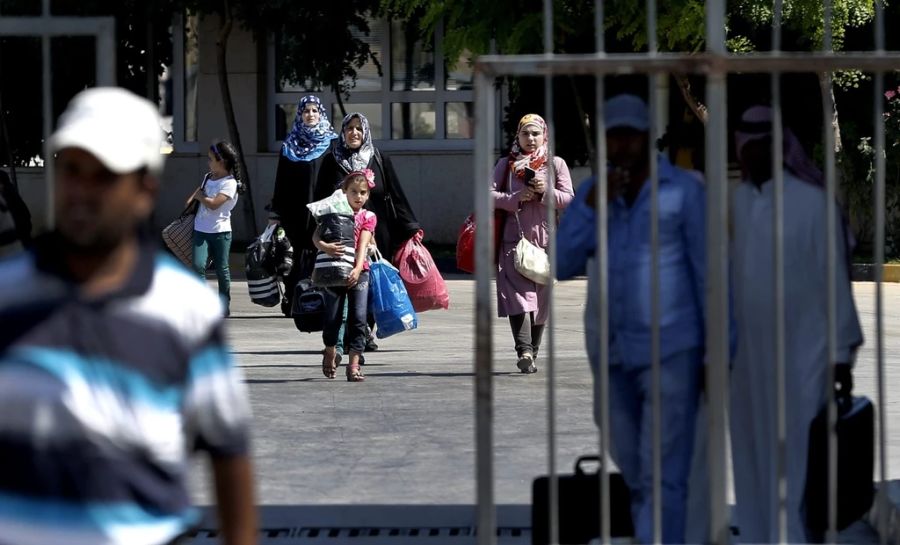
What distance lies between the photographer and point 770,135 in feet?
18.9

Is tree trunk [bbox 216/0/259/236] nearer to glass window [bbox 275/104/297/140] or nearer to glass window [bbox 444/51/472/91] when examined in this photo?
glass window [bbox 275/104/297/140]

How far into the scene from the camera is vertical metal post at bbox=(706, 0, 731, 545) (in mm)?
5094

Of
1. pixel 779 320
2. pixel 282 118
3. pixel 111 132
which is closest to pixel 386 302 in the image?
pixel 779 320

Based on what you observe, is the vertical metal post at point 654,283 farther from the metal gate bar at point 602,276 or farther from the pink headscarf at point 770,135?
the pink headscarf at point 770,135

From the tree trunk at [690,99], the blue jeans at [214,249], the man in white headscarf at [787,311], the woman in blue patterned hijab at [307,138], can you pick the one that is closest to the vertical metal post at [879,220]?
the man in white headscarf at [787,311]

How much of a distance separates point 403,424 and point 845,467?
389cm

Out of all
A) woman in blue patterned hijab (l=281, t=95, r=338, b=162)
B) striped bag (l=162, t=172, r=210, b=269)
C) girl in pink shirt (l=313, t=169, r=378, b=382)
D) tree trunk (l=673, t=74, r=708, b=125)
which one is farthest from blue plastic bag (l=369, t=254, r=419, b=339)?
tree trunk (l=673, t=74, r=708, b=125)

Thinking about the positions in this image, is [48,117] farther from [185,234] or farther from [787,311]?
[185,234]

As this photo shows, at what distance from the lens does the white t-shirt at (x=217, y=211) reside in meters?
14.0

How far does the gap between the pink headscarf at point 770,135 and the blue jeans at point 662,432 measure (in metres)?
0.70

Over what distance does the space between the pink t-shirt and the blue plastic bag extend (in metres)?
0.22

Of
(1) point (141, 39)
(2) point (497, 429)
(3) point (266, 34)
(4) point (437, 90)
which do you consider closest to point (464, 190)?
(4) point (437, 90)

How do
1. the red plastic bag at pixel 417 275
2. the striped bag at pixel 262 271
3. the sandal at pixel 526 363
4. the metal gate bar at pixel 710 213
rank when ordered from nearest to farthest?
the metal gate bar at pixel 710 213 → the sandal at pixel 526 363 → the red plastic bag at pixel 417 275 → the striped bag at pixel 262 271

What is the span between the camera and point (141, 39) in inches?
976
